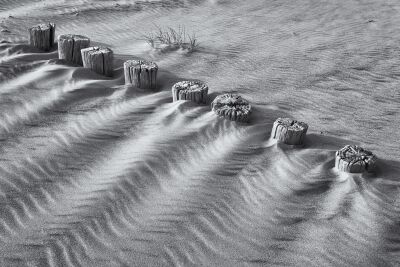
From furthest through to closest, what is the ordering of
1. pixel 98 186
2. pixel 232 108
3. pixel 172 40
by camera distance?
pixel 172 40, pixel 232 108, pixel 98 186

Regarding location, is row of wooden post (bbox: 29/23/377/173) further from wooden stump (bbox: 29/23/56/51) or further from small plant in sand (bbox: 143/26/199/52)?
small plant in sand (bbox: 143/26/199/52)

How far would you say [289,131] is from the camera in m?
4.32

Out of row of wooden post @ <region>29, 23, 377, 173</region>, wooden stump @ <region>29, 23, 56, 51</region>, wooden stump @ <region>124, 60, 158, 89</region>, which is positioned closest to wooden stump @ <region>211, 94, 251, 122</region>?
row of wooden post @ <region>29, 23, 377, 173</region>

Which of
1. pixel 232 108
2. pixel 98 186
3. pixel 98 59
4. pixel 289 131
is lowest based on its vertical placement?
pixel 98 186

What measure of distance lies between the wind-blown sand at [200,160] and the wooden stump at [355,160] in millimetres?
73

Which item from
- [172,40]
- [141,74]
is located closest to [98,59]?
[141,74]

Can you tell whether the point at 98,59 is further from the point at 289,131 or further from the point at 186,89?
the point at 289,131

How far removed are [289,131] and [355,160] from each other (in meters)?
0.63

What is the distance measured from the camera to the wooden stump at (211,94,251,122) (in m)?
4.70

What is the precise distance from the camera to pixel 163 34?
7113 millimetres

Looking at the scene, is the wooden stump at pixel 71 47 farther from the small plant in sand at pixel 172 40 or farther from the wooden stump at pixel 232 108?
the wooden stump at pixel 232 108

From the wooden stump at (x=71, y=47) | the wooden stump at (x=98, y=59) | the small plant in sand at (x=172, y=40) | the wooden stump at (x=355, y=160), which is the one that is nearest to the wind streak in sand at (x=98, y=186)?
the wooden stump at (x=355, y=160)

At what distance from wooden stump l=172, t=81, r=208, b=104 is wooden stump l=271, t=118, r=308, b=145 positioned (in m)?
0.92

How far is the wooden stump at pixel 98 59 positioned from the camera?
5.55 metres
